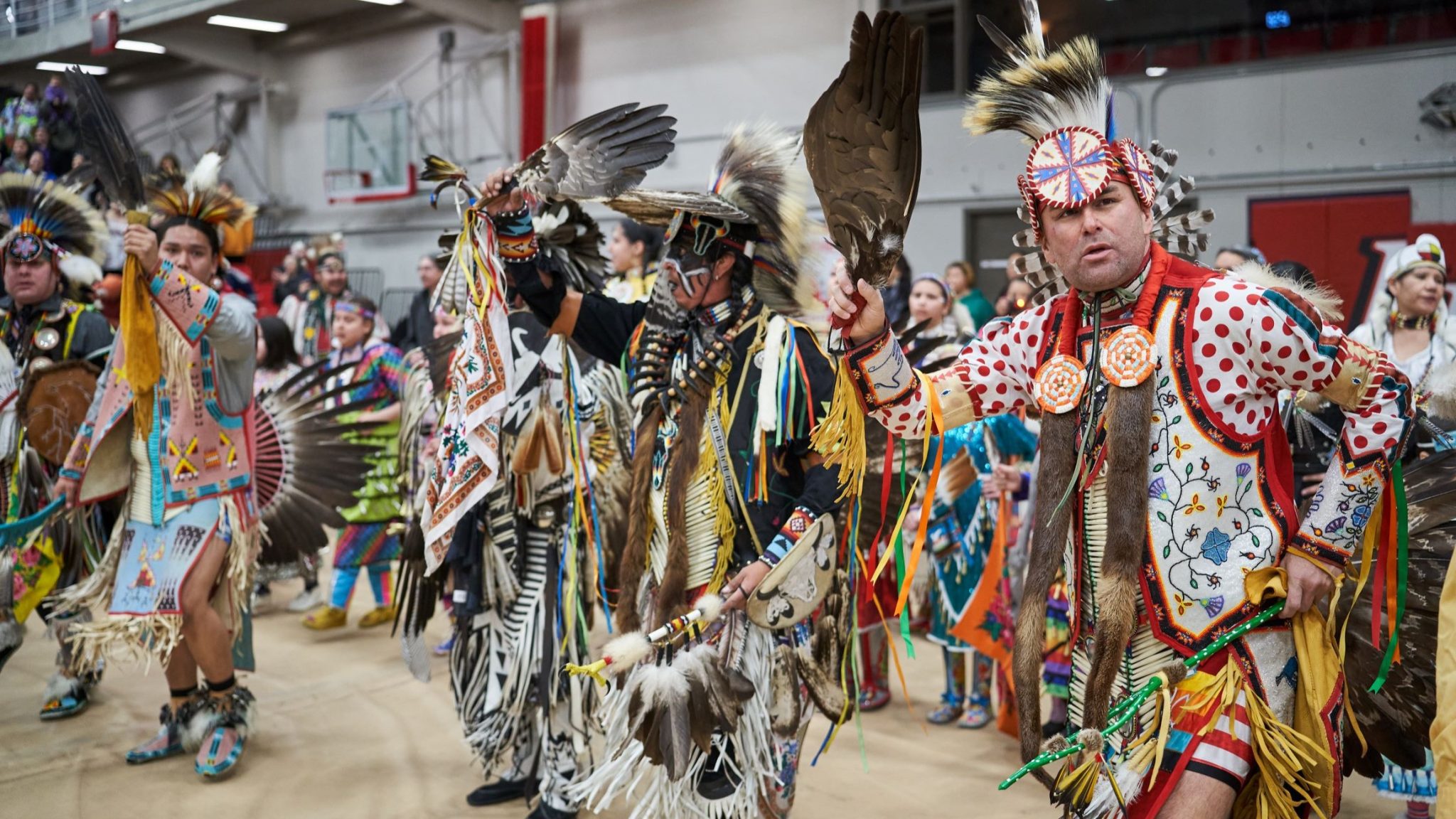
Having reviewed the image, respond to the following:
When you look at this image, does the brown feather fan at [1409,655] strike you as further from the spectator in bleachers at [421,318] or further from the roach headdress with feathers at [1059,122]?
the spectator in bleachers at [421,318]

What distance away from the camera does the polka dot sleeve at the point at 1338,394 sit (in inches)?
81.8

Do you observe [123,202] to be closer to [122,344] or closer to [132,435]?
[122,344]

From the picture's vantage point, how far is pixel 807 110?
479 inches

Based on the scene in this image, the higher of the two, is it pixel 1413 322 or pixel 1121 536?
pixel 1413 322

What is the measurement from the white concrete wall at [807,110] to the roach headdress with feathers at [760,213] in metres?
6.08

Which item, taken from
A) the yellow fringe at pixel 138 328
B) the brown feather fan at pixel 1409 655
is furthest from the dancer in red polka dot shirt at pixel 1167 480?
the yellow fringe at pixel 138 328

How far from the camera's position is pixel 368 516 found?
578 centimetres

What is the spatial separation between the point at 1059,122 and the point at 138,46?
17684 mm

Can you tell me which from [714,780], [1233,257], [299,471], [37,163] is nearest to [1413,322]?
[1233,257]

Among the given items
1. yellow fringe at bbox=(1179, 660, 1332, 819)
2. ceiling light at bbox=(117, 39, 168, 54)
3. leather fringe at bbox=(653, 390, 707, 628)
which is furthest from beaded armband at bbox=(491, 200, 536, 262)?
ceiling light at bbox=(117, 39, 168, 54)

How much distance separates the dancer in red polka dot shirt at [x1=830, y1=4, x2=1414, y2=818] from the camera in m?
2.08

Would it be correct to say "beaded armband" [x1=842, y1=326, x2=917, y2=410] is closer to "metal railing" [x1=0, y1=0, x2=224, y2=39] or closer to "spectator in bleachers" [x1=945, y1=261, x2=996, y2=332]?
"spectator in bleachers" [x1=945, y1=261, x2=996, y2=332]

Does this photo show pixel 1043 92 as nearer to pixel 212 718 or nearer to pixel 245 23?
pixel 212 718

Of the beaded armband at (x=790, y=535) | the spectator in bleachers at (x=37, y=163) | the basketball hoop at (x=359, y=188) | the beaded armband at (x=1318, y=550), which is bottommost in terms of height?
the beaded armband at (x=790, y=535)
